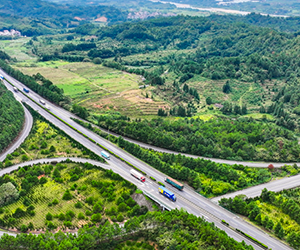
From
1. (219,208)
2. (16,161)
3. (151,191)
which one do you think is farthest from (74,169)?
(219,208)

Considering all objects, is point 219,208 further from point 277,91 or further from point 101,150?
point 277,91

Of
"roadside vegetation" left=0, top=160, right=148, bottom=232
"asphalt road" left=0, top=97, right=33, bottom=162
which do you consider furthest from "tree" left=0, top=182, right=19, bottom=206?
"asphalt road" left=0, top=97, right=33, bottom=162

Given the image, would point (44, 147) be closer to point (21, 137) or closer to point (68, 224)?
point (21, 137)

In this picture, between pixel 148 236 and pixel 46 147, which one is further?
pixel 46 147

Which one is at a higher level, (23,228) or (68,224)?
(68,224)

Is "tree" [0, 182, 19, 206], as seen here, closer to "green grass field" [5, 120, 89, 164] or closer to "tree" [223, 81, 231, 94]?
"green grass field" [5, 120, 89, 164]

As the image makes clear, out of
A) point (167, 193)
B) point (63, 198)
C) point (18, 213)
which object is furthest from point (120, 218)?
point (18, 213)

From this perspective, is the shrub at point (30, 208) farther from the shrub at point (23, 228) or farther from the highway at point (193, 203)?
the highway at point (193, 203)

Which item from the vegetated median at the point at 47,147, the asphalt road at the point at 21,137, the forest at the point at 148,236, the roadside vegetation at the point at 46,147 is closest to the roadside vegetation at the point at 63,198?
the forest at the point at 148,236
